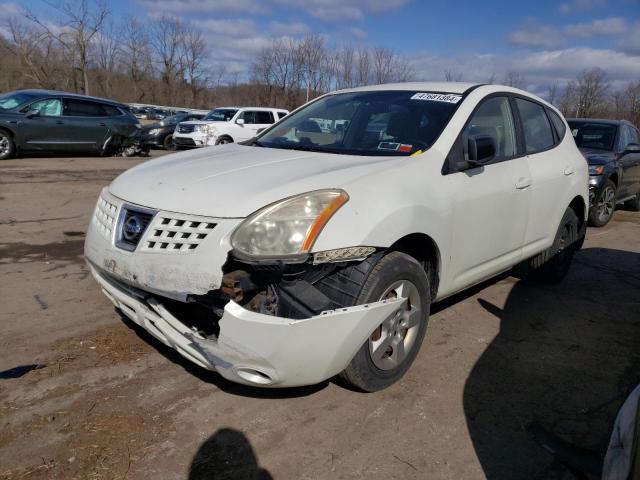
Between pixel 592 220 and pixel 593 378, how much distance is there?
580cm

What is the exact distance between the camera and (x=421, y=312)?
120 inches

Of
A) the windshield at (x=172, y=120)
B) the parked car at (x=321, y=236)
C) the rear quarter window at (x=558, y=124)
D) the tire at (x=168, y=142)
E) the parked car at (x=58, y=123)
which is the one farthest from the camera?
the windshield at (x=172, y=120)

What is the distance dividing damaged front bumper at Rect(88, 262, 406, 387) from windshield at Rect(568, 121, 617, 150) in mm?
7769

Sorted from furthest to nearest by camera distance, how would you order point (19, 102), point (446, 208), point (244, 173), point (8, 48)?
point (8, 48)
point (19, 102)
point (446, 208)
point (244, 173)

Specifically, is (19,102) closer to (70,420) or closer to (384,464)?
(70,420)

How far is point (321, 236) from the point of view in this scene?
2434 millimetres

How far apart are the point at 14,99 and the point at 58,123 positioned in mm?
1057

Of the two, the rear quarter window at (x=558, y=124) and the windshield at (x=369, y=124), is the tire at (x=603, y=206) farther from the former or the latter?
the windshield at (x=369, y=124)

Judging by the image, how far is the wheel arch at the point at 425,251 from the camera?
298 centimetres

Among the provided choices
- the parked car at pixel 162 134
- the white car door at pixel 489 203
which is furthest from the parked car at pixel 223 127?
the white car door at pixel 489 203

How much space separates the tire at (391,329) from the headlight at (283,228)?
389 millimetres

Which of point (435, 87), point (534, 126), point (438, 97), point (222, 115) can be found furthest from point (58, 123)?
point (534, 126)

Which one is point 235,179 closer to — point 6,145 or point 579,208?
point 579,208

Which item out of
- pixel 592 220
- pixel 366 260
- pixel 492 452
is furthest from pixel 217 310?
pixel 592 220
